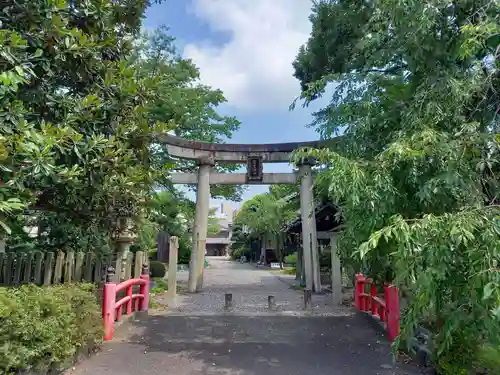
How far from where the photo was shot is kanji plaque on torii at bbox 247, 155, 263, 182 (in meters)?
14.1

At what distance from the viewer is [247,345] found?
6195 millimetres

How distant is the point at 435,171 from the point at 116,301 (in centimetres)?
600

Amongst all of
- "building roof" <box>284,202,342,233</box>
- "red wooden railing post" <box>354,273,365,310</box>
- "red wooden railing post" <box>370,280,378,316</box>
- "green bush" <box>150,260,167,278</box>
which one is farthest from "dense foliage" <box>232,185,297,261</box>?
"red wooden railing post" <box>370,280,378,316</box>

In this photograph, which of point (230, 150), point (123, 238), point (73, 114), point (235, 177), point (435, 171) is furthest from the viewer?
point (235, 177)

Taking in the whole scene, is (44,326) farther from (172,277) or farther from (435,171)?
(172,277)

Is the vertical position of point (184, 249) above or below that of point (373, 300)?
above

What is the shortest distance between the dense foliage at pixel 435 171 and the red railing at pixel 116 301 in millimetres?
3750

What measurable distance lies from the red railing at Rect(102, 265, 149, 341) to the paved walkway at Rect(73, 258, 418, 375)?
26 centimetres

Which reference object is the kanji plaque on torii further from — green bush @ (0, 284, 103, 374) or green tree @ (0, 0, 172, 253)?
green bush @ (0, 284, 103, 374)

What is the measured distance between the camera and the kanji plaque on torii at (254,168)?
14.1 metres

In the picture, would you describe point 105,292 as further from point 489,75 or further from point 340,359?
point 489,75

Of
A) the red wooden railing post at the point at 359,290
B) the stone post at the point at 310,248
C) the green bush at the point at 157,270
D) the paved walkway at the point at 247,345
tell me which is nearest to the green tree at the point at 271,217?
the green bush at the point at 157,270

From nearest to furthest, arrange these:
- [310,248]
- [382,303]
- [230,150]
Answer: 1. [382,303]
2. [310,248]
3. [230,150]

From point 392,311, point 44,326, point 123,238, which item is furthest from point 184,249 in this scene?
point 44,326
